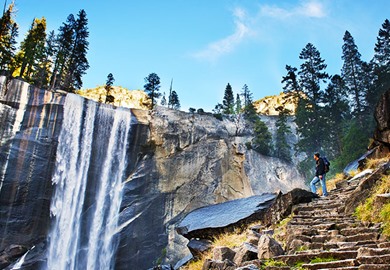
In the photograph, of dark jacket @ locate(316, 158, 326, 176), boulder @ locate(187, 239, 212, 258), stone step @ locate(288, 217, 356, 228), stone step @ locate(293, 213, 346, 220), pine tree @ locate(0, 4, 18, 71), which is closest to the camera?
stone step @ locate(288, 217, 356, 228)

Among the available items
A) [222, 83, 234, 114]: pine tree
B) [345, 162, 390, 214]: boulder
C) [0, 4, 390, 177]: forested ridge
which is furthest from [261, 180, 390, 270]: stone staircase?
[222, 83, 234, 114]: pine tree

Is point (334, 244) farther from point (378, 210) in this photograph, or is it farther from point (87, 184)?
point (87, 184)

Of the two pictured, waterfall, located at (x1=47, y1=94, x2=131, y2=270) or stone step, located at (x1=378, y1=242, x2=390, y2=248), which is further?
waterfall, located at (x1=47, y1=94, x2=131, y2=270)

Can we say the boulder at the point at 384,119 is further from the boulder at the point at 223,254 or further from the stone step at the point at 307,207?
the boulder at the point at 223,254

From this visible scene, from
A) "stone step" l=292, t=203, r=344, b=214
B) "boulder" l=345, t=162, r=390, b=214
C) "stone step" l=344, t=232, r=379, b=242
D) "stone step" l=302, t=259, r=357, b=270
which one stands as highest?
"boulder" l=345, t=162, r=390, b=214

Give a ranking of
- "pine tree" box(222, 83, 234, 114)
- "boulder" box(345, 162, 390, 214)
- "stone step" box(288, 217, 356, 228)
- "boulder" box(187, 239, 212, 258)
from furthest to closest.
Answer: "pine tree" box(222, 83, 234, 114), "boulder" box(187, 239, 212, 258), "boulder" box(345, 162, 390, 214), "stone step" box(288, 217, 356, 228)

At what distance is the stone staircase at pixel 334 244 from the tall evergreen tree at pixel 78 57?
33.1 meters

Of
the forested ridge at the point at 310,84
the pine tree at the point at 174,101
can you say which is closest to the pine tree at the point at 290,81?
the forested ridge at the point at 310,84

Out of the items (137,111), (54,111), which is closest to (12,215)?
(54,111)

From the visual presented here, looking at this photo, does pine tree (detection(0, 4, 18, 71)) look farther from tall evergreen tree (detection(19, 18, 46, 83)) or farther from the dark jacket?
the dark jacket

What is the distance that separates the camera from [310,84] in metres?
33.2

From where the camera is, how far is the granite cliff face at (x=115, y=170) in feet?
85.5

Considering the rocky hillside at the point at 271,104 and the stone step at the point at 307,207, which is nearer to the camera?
the stone step at the point at 307,207

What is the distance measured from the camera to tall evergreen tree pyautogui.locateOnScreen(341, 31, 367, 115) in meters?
31.8
